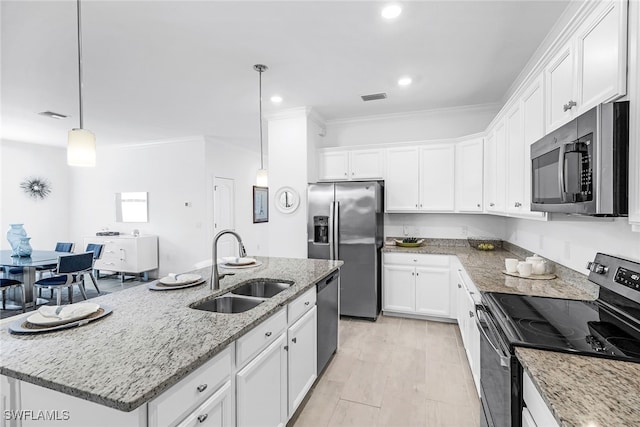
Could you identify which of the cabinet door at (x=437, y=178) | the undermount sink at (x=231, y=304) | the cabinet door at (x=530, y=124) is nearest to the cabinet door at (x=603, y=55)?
the cabinet door at (x=530, y=124)

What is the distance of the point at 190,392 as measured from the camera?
3.58 feet

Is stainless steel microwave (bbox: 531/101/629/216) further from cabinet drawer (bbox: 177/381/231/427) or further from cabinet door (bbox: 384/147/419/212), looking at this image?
cabinet door (bbox: 384/147/419/212)

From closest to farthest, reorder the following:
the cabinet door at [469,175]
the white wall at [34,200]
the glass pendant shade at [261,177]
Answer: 1. the glass pendant shade at [261,177]
2. the cabinet door at [469,175]
3. the white wall at [34,200]

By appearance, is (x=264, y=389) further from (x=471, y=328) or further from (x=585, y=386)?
(x=471, y=328)

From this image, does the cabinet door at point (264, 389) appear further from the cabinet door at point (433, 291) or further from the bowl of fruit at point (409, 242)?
the bowl of fruit at point (409, 242)

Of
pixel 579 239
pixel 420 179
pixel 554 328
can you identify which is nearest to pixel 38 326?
pixel 554 328

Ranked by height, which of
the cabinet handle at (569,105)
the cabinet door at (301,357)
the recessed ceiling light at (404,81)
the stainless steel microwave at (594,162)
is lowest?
the cabinet door at (301,357)

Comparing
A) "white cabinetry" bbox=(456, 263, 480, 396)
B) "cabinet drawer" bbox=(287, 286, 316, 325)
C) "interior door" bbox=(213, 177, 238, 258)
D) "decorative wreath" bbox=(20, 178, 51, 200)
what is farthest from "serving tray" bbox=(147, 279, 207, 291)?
"decorative wreath" bbox=(20, 178, 51, 200)

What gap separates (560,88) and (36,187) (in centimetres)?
874

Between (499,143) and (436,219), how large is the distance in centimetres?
157

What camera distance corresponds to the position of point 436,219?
4324mm

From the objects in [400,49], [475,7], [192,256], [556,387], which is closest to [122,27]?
[400,49]

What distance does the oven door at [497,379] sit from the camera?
121cm

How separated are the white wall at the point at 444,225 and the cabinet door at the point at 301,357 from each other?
8.11 ft
